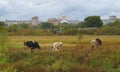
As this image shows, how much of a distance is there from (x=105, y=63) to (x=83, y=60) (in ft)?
7.64

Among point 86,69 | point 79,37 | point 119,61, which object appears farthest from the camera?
point 79,37

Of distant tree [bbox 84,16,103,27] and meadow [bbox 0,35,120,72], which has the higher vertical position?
distant tree [bbox 84,16,103,27]

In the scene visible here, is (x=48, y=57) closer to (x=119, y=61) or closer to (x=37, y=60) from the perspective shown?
(x=37, y=60)

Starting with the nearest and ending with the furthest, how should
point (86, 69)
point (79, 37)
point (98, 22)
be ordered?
point (86, 69) < point (79, 37) < point (98, 22)

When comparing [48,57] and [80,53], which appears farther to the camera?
[80,53]

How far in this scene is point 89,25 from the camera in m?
119

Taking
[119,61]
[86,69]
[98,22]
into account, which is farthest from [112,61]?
[98,22]

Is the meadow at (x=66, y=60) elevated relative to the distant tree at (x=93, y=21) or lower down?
lower down

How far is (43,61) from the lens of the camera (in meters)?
23.7

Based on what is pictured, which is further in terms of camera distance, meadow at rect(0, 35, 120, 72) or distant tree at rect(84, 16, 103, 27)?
distant tree at rect(84, 16, 103, 27)

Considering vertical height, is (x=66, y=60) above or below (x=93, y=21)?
below

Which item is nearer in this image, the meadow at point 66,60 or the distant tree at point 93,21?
the meadow at point 66,60

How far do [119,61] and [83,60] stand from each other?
98.9 inches

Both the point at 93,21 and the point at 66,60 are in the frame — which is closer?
the point at 66,60
